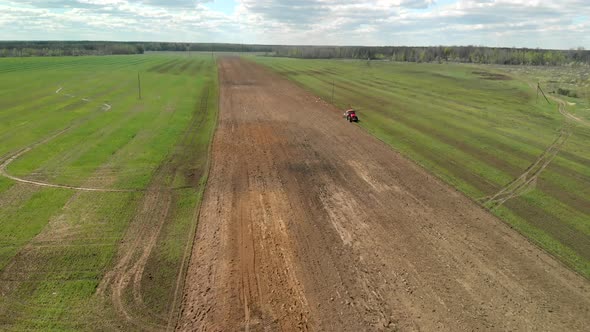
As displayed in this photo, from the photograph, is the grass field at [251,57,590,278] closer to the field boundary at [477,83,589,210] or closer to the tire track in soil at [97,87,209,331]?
the field boundary at [477,83,589,210]

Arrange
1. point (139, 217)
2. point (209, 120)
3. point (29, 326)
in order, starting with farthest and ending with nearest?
point (209, 120), point (139, 217), point (29, 326)

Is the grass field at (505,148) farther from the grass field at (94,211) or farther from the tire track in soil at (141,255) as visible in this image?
the tire track in soil at (141,255)

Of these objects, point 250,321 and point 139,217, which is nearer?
point 250,321

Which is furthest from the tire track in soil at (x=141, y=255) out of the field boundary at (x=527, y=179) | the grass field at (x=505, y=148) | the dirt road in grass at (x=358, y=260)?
the field boundary at (x=527, y=179)

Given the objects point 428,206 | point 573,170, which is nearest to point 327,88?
point 573,170

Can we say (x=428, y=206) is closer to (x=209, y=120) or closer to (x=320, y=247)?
(x=320, y=247)

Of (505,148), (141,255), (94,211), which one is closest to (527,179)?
(505,148)
